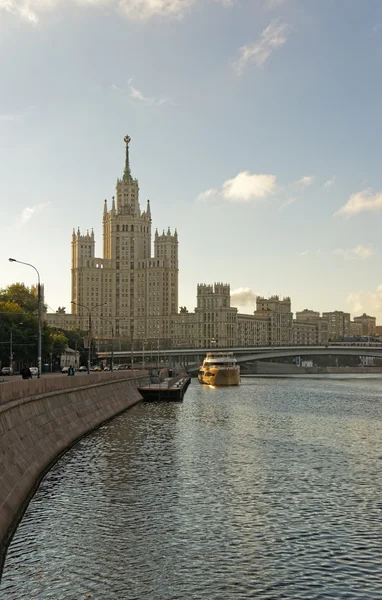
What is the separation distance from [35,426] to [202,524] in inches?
492

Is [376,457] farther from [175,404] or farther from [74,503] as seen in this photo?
[175,404]

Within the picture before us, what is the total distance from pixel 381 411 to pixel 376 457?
40.9 m

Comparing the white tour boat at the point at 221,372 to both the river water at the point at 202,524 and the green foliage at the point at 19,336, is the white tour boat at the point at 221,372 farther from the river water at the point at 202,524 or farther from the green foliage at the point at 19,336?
the river water at the point at 202,524

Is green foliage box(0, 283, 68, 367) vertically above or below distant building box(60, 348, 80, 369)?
above

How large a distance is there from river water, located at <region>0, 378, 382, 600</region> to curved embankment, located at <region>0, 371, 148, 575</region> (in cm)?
84

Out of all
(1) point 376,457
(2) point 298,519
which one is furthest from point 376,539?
(1) point 376,457

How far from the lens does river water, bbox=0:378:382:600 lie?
65.1 ft

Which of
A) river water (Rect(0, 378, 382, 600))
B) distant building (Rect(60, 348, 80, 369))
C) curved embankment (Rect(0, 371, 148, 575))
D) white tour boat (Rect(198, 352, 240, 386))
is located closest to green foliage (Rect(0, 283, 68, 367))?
distant building (Rect(60, 348, 80, 369))

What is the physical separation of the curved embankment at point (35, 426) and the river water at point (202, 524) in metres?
0.84

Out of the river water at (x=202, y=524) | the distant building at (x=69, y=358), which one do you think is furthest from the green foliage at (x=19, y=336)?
the river water at (x=202, y=524)

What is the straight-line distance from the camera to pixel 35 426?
117 feet

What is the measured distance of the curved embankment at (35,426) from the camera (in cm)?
2603

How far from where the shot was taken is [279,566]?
70.1 ft

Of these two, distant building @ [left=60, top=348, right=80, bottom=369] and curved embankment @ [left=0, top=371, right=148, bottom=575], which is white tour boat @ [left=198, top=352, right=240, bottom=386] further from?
curved embankment @ [left=0, top=371, right=148, bottom=575]
